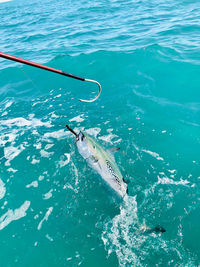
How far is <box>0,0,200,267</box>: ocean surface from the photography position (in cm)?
518

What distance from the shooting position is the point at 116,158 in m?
7.18

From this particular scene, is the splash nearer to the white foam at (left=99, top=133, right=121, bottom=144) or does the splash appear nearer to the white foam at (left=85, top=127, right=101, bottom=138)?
the white foam at (left=99, top=133, right=121, bottom=144)

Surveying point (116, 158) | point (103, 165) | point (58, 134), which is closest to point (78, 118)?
point (58, 134)

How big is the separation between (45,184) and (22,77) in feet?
33.0

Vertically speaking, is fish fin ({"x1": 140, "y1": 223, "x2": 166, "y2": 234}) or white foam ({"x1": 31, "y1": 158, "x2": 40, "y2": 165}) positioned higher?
white foam ({"x1": 31, "y1": 158, "x2": 40, "y2": 165})

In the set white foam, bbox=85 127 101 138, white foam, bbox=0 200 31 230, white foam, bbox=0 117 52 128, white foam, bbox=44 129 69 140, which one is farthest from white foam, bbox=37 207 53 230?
white foam, bbox=0 117 52 128

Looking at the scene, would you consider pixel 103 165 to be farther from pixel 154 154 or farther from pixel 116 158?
pixel 154 154

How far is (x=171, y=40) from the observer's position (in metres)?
15.9

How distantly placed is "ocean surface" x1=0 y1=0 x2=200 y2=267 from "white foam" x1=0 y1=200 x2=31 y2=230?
0.03 m

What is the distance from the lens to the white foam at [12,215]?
18.9ft

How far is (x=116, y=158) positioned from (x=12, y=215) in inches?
150

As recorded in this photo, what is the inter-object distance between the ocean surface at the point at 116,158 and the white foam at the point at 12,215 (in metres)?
0.03

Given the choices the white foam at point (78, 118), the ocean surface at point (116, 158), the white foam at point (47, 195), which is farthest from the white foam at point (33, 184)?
the white foam at point (78, 118)

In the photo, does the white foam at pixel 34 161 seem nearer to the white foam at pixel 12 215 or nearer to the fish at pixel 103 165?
the white foam at pixel 12 215
